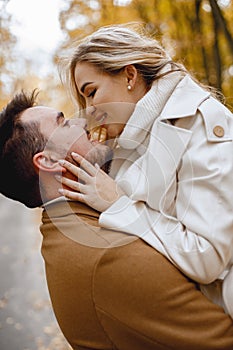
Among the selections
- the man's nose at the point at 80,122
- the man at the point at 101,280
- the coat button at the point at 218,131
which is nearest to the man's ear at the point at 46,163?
the man at the point at 101,280

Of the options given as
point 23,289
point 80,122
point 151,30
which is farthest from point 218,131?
point 23,289

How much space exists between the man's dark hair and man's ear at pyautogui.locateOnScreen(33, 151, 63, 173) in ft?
0.08

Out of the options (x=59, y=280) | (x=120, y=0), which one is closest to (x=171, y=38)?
(x=120, y=0)

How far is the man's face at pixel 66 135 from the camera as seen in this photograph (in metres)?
1.77

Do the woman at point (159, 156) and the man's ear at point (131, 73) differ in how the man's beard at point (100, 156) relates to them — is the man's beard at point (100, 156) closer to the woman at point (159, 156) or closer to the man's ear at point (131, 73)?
the woman at point (159, 156)

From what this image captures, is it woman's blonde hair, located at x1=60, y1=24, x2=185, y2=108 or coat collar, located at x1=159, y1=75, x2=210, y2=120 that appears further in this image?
woman's blonde hair, located at x1=60, y1=24, x2=185, y2=108

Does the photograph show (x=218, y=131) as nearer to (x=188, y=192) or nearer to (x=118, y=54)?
(x=188, y=192)

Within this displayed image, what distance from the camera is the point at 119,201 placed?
1633 mm

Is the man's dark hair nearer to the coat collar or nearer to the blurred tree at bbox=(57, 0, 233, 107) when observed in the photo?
the coat collar

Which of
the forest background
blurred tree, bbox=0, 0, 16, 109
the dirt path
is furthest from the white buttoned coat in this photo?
blurred tree, bbox=0, 0, 16, 109

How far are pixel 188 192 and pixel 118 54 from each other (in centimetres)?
49

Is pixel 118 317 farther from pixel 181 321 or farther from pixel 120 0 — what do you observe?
pixel 120 0

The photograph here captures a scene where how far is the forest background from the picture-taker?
5.01m

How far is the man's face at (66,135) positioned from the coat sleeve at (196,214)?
0.67ft
